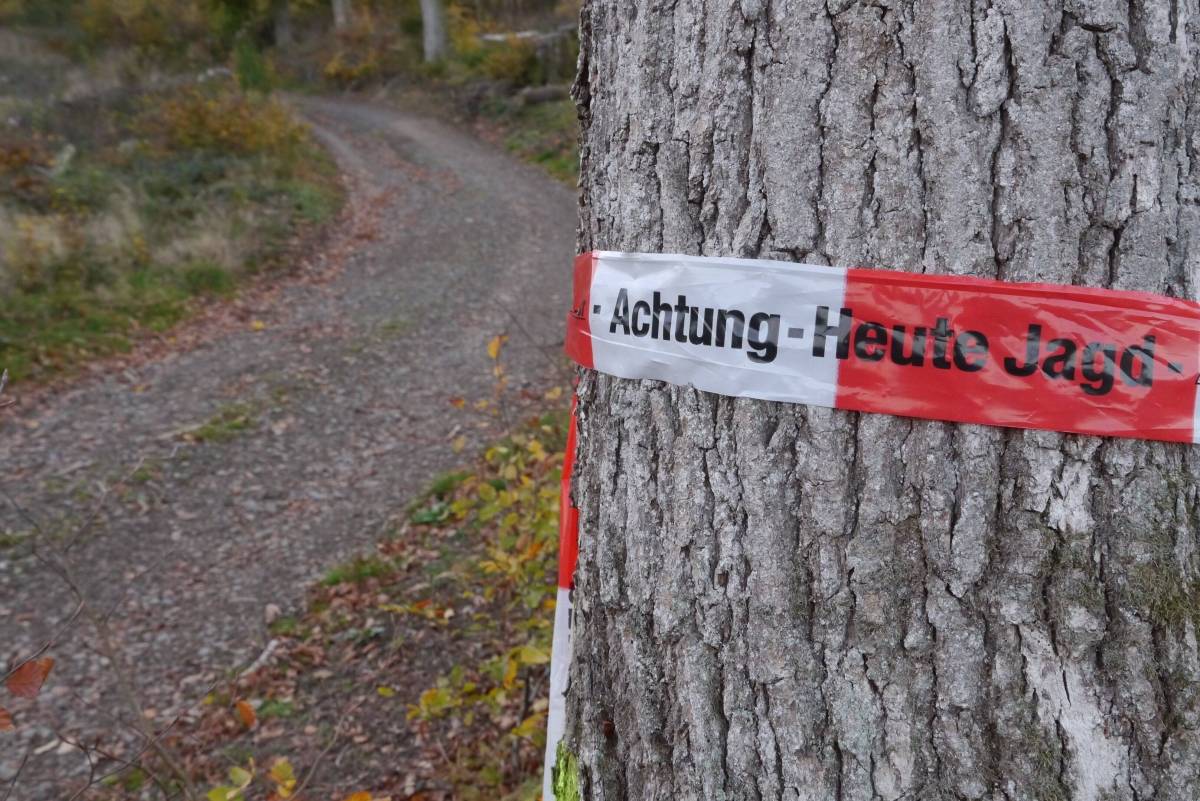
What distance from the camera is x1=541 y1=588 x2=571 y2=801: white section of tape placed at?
160 centimetres

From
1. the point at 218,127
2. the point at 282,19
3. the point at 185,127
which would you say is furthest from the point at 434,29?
the point at 185,127

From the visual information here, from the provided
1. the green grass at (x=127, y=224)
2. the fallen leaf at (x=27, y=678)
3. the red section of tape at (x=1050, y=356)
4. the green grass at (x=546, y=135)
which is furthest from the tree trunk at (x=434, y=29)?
the red section of tape at (x=1050, y=356)

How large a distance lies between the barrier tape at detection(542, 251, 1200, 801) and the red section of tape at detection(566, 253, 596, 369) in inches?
7.7

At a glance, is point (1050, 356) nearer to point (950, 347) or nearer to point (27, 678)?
point (950, 347)

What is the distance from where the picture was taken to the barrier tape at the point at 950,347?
3.21 ft

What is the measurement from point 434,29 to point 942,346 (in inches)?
948

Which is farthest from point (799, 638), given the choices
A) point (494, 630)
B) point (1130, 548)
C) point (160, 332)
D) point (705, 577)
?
point (160, 332)

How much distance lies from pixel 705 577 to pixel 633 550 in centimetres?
13

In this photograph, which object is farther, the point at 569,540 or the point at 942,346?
the point at 569,540

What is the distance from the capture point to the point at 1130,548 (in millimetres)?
986

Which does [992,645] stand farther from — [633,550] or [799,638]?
[633,550]

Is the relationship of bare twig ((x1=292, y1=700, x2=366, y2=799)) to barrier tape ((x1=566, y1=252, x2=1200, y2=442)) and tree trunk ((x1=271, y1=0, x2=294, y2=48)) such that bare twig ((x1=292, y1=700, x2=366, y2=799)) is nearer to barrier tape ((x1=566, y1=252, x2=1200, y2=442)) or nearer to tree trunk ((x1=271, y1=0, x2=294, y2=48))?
barrier tape ((x1=566, y1=252, x2=1200, y2=442))

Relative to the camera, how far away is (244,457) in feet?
20.7

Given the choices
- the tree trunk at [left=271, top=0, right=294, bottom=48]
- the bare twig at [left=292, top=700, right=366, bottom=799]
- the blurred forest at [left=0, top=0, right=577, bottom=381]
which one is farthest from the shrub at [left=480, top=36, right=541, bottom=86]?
the bare twig at [left=292, top=700, right=366, bottom=799]
